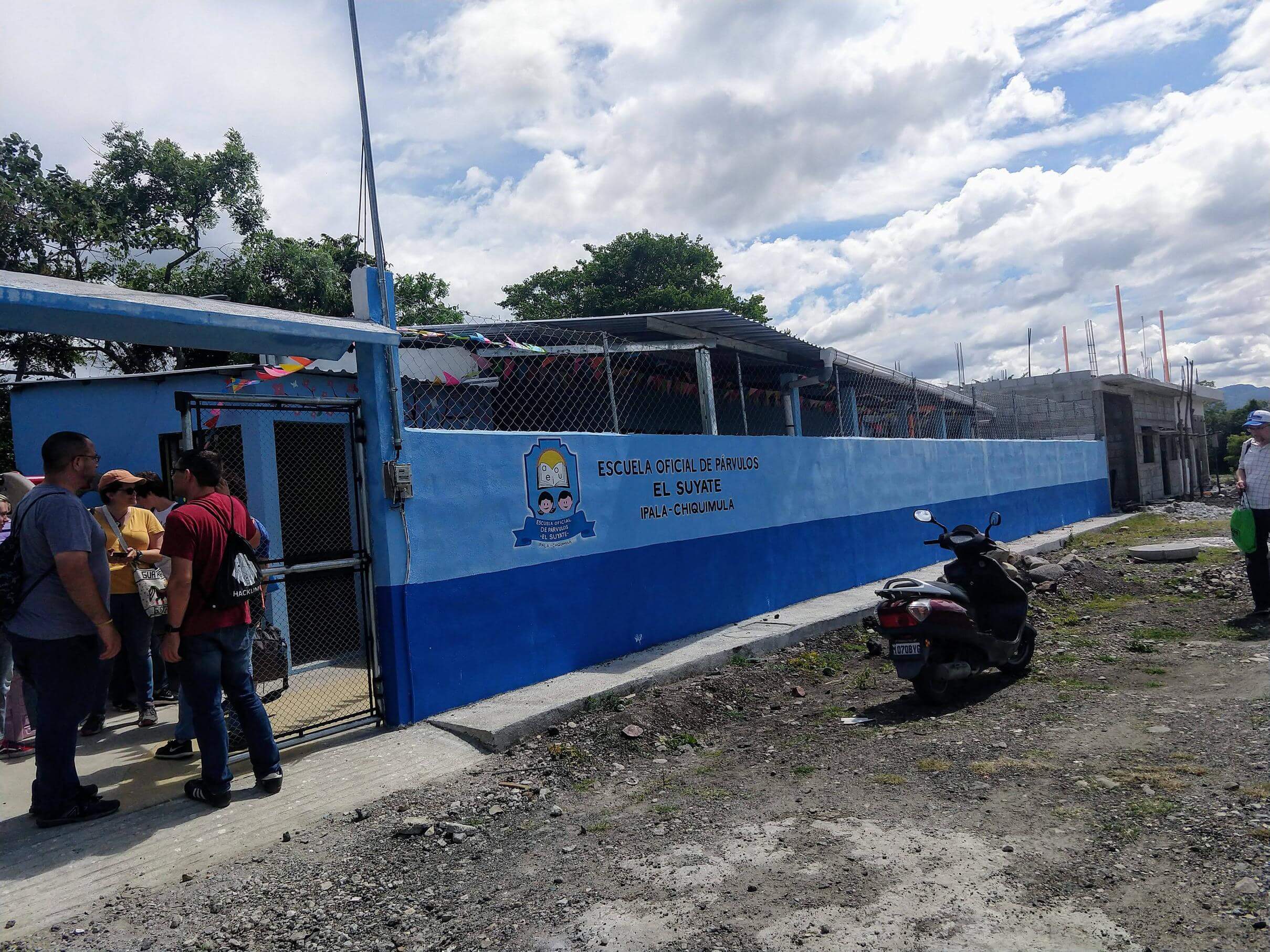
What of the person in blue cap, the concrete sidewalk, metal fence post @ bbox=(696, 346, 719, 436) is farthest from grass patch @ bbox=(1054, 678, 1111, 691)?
the concrete sidewalk

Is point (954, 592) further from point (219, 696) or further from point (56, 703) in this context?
point (56, 703)

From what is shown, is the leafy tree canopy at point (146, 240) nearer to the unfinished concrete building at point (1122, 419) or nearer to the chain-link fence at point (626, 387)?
the chain-link fence at point (626, 387)

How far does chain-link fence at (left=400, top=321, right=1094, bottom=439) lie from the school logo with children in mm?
712

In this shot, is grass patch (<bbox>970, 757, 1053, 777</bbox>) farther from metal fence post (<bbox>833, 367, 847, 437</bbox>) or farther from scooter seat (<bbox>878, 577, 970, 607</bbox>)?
metal fence post (<bbox>833, 367, 847, 437</bbox>)

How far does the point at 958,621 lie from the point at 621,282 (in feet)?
83.0

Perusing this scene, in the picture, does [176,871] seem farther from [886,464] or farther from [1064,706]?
[886,464]

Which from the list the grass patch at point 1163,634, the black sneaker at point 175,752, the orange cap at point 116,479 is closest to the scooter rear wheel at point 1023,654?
the grass patch at point 1163,634

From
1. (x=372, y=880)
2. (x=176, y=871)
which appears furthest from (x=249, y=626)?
(x=372, y=880)

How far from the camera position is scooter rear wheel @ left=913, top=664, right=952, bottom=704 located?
5.71 meters

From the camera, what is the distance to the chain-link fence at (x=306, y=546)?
5.81 meters

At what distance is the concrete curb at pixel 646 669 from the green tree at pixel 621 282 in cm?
2059

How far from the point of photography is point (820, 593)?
10094 millimetres

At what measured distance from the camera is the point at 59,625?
3992 millimetres

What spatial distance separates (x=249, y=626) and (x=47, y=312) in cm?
168
